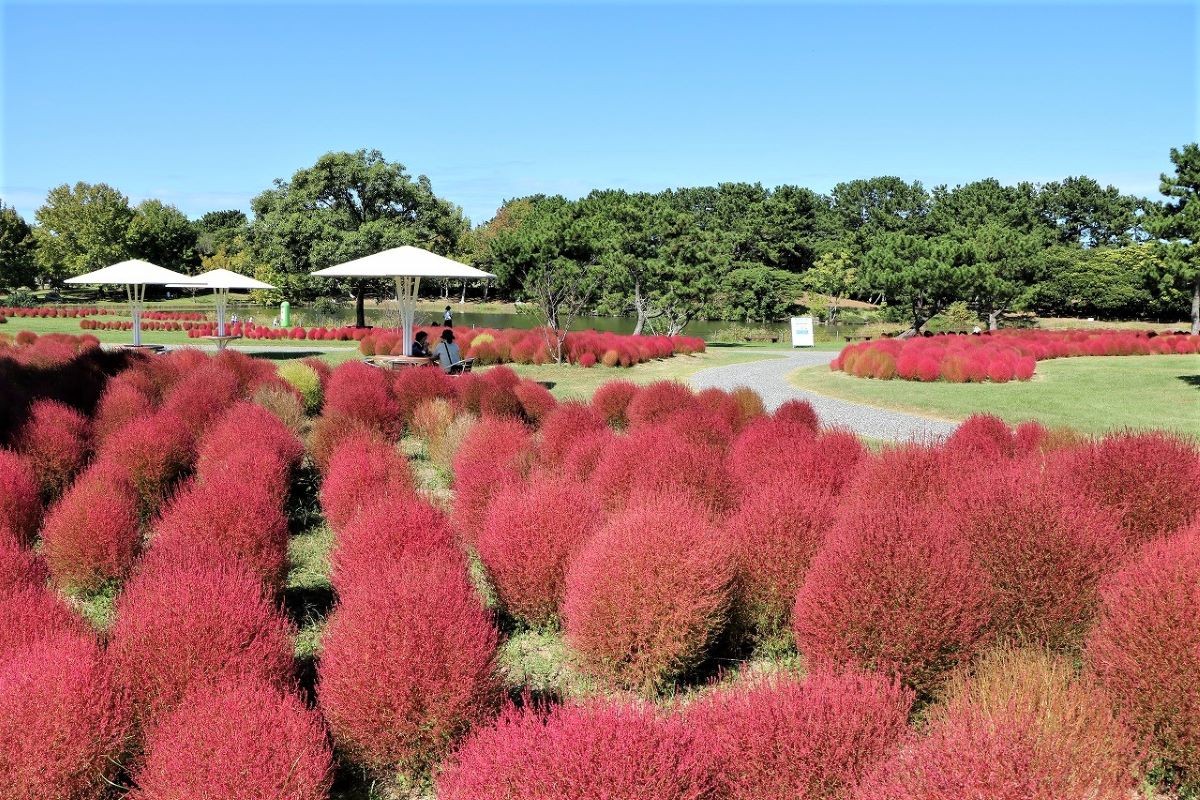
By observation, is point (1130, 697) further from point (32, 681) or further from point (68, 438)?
point (68, 438)

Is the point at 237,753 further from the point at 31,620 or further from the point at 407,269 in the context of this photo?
the point at 407,269

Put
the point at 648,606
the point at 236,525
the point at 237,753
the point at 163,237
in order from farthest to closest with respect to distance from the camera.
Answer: the point at 163,237 → the point at 236,525 → the point at 648,606 → the point at 237,753

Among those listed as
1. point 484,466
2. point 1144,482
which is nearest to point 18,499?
point 484,466

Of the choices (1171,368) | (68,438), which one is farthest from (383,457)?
A: (1171,368)

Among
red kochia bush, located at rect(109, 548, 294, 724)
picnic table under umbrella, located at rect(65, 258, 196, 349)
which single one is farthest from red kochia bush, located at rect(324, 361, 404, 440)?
picnic table under umbrella, located at rect(65, 258, 196, 349)

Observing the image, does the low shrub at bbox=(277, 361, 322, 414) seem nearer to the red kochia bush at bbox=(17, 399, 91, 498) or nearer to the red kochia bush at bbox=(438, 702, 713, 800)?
the red kochia bush at bbox=(17, 399, 91, 498)

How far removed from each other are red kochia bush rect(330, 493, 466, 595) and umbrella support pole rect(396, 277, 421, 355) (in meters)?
14.6

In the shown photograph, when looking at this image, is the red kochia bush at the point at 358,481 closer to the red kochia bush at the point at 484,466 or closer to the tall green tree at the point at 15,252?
the red kochia bush at the point at 484,466

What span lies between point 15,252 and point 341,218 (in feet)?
119

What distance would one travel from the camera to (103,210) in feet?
224

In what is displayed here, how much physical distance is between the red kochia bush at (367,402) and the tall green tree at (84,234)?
64.3 metres

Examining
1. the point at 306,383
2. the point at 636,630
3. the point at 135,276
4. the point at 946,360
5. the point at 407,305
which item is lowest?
the point at 636,630

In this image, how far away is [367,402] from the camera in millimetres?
10961

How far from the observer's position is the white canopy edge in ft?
59.9
